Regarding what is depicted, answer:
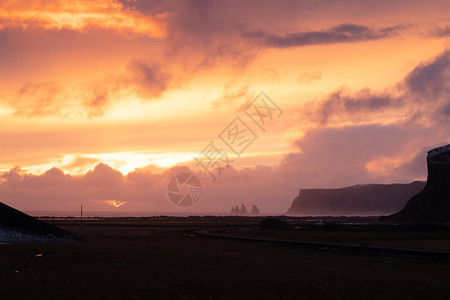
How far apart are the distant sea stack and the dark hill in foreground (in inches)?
4624

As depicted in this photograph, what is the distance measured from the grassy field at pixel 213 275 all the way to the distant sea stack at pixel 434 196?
369ft

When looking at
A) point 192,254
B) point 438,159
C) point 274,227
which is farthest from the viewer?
point 438,159

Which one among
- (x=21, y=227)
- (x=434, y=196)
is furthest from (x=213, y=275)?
(x=434, y=196)

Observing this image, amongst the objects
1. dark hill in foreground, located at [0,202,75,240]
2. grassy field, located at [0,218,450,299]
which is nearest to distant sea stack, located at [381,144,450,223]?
grassy field, located at [0,218,450,299]

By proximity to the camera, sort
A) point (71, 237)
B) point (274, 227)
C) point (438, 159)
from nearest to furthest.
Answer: point (71, 237) → point (274, 227) → point (438, 159)

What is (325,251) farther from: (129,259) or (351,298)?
(351,298)

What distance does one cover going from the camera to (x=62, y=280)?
25.4 m

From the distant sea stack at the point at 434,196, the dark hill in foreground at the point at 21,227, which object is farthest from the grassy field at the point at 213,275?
the distant sea stack at the point at 434,196

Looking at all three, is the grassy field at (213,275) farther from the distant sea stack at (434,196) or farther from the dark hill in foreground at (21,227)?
the distant sea stack at (434,196)

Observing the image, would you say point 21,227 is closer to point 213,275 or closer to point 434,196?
point 213,275

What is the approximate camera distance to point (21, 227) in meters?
52.5

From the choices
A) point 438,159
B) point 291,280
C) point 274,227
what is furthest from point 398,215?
point 291,280

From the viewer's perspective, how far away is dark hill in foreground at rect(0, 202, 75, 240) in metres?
50.2

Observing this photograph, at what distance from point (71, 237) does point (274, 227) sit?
57.8m
